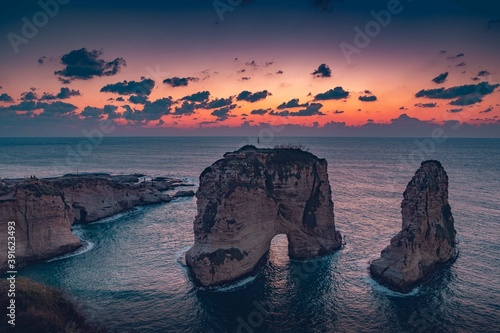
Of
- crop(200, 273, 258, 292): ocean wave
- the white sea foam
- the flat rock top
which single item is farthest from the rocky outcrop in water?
the white sea foam

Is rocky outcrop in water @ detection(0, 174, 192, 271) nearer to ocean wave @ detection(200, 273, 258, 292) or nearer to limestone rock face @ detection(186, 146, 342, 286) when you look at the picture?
limestone rock face @ detection(186, 146, 342, 286)

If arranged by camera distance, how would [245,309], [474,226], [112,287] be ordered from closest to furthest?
[245,309], [112,287], [474,226]

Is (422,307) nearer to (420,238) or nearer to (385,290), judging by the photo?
(385,290)

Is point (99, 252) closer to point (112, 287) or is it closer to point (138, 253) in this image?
point (138, 253)

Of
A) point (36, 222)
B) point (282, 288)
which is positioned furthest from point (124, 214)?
point (282, 288)

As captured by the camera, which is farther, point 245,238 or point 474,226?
point 474,226

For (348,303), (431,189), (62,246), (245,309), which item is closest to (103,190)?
(62,246)

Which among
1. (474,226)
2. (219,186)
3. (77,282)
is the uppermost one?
(219,186)
